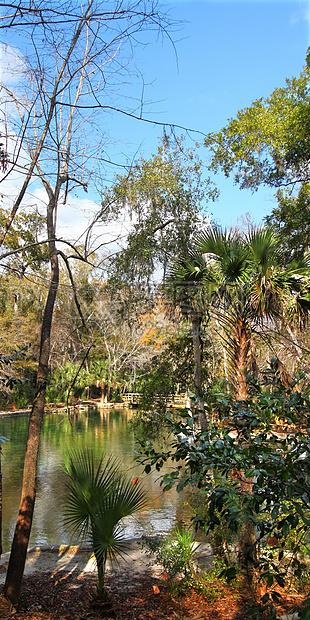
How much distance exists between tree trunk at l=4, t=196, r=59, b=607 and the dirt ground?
23cm

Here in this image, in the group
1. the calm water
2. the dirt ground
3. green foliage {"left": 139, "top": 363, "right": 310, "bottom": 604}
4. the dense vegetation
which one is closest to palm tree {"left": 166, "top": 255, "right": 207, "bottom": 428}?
the dense vegetation

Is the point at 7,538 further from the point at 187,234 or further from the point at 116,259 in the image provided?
the point at 187,234

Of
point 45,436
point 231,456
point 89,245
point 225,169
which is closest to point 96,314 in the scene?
point 225,169

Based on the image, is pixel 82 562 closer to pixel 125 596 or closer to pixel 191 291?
pixel 125 596

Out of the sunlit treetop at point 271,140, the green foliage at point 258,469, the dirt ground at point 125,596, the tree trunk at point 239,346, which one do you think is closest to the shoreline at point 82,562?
the dirt ground at point 125,596

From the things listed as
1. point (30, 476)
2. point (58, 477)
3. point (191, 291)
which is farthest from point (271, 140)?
point (58, 477)

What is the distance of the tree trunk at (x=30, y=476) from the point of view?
180 inches

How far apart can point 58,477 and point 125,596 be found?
905 cm

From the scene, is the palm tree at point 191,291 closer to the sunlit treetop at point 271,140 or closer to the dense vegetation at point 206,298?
the dense vegetation at point 206,298

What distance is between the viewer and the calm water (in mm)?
8769

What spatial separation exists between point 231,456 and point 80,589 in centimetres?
374

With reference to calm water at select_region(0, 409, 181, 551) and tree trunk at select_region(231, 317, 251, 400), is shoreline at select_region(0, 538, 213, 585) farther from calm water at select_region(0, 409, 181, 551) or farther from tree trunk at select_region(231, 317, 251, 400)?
tree trunk at select_region(231, 317, 251, 400)

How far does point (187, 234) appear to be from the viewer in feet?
28.3

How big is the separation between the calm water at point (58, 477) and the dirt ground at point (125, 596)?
995 millimetres
